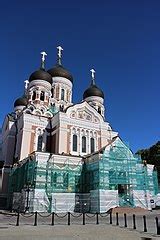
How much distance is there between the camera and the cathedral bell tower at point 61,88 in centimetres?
4322

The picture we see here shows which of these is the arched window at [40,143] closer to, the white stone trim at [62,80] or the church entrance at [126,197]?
→ the church entrance at [126,197]

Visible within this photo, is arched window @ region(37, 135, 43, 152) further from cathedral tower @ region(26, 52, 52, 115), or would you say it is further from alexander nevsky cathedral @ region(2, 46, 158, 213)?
cathedral tower @ region(26, 52, 52, 115)

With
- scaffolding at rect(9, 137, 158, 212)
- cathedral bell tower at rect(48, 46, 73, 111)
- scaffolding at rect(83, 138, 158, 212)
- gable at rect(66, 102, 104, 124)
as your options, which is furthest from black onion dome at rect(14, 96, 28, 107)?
scaffolding at rect(83, 138, 158, 212)

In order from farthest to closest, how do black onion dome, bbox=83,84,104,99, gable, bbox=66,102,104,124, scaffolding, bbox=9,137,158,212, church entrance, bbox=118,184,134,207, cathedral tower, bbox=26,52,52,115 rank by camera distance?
1. black onion dome, bbox=83,84,104,99
2. cathedral tower, bbox=26,52,52,115
3. gable, bbox=66,102,104,124
4. church entrance, bbox=118,184,134,207
5. scaffolding, bbox=9,137,158,212

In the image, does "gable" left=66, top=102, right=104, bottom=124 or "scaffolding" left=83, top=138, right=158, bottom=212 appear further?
"gable" left=66, top=102, right=104, bottom=124

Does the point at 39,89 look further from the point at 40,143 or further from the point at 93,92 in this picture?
the point at 93,92

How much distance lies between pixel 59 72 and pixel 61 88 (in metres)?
3.31

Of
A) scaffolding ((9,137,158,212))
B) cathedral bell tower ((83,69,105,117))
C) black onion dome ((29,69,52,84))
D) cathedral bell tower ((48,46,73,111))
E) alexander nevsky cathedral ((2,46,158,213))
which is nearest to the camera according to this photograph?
scaffolding ((9,137,158,212))

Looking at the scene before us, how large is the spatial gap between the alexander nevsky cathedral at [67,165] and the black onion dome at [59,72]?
506 centimetres

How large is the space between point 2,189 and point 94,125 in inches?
635

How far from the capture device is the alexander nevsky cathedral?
78.9 feet

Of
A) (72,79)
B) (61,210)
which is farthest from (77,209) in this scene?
(72,79)

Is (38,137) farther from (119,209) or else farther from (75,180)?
(119,209)

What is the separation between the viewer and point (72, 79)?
151 feet
